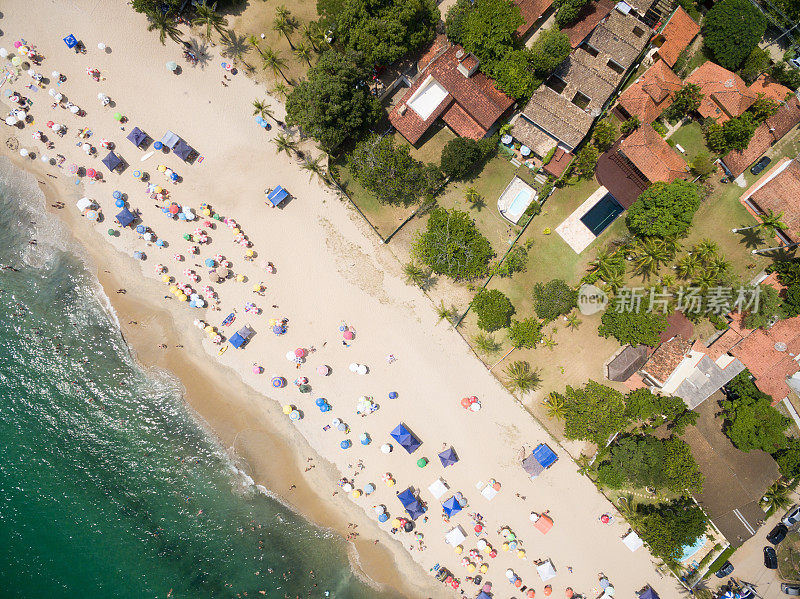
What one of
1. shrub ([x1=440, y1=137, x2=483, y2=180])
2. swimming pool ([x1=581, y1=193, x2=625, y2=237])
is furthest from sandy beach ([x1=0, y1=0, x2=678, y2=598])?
swimming pool ([x1=581, y1=193, x2=625, y2=237])

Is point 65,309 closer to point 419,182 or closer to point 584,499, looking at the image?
point 419,182

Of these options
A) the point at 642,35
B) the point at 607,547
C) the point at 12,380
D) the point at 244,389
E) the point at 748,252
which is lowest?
the point at 12,380

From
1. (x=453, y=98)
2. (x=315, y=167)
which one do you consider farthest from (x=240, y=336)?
(x=453, y=98)

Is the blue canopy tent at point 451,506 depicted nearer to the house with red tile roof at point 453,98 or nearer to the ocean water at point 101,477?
the ocean water at point 101,477

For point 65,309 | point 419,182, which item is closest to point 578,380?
point 419,182

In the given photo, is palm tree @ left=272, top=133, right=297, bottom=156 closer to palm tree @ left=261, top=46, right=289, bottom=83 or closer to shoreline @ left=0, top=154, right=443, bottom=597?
palm tree @ left=261, top=46, right=289, bottom=83

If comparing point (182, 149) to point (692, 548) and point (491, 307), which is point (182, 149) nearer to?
point (491, 307)
